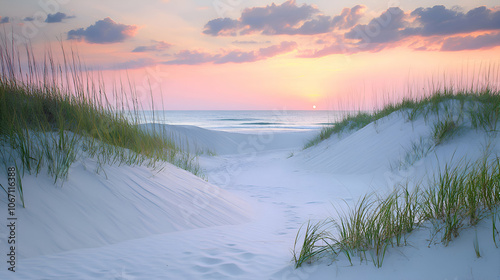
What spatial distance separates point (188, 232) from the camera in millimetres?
3164

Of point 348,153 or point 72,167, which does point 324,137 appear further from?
point 72,167

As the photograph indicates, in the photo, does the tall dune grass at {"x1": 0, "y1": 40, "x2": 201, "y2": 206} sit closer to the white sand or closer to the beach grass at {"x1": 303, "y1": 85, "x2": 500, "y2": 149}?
the white sand

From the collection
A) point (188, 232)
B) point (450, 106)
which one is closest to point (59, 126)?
point (188, 232)

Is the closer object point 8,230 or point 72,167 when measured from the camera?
point 8,230

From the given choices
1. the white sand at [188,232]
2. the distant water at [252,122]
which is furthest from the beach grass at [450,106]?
the distant water at [252,122]

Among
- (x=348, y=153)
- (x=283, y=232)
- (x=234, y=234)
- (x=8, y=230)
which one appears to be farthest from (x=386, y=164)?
(x=8, y=230)

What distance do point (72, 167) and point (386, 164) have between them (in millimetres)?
5801

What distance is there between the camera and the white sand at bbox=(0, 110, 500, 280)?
6.20 ft

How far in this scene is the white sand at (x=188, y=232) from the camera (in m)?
1.89

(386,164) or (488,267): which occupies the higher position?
(488,267)

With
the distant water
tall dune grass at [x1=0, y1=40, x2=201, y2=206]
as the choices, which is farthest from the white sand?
the distant water

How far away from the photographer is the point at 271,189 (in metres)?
6.32

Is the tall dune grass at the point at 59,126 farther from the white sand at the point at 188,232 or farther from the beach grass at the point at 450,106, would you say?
the beach grass at the point at 450,106

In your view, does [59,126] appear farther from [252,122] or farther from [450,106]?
[252,122]
